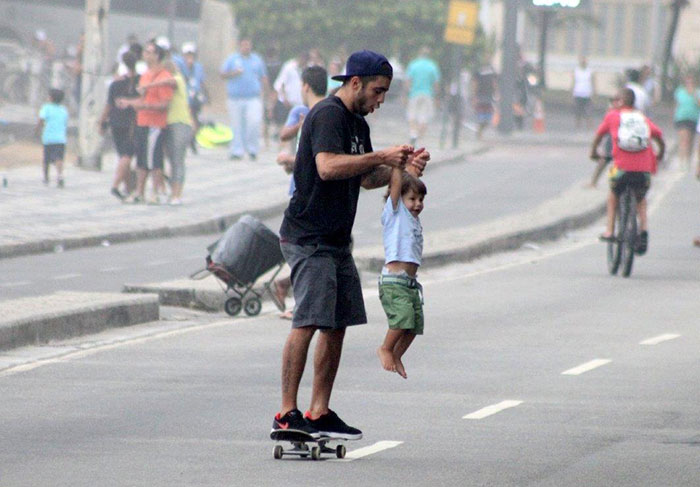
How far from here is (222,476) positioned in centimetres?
763

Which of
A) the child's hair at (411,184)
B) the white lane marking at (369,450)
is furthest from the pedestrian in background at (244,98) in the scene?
the white lane marking at (369,450)

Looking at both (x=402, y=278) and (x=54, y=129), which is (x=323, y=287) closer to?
(x=402, y=278)

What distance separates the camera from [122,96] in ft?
77.4

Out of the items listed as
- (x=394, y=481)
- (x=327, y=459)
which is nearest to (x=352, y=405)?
(x=327, y=459)

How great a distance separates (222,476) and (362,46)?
136ft

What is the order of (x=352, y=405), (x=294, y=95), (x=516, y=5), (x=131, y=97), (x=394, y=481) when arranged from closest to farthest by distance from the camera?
(x=394, y=481), (x=352, y=405), (x=131, y=97), (x=294, y=95), (x=516, y=5)

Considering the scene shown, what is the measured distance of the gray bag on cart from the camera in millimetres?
13367

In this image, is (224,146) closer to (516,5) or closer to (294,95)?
(294,95)

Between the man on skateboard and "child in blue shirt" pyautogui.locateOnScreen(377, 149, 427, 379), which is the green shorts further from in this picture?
the man on skateboard

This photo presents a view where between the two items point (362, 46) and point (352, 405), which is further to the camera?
point (362, 46)

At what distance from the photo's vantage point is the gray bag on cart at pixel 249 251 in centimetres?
1337

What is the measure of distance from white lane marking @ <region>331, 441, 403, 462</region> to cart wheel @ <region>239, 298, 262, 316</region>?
5408 mm

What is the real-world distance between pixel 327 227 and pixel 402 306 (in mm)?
748

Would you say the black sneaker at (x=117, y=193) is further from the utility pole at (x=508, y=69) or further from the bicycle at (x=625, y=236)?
the utility pole at (x=508, y=69)
